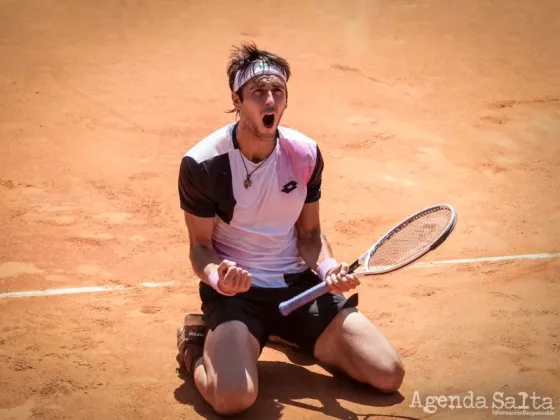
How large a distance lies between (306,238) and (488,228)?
2568 mm

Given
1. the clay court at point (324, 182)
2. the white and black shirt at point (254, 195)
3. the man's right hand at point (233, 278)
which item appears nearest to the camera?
the man's right hand at point (233, 278)

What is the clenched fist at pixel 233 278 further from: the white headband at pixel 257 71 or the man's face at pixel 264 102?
the white headband at pixel 257 71

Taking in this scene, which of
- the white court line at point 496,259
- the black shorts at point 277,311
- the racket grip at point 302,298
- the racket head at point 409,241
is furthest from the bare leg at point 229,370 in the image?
the white court line at point 496,259

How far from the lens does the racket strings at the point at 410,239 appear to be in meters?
5.61

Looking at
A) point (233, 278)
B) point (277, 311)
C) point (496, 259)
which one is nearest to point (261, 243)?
point (277, 311)

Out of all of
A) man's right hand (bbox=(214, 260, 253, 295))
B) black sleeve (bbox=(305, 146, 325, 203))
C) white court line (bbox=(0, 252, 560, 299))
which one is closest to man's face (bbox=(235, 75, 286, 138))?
black sleeve (bbox=(305, 146, 325, 203))

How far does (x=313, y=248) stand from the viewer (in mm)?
6125

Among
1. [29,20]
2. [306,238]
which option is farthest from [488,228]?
[29,20]

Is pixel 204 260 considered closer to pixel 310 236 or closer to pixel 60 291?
pixel 310 236

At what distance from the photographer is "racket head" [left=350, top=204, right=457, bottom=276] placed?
552cm

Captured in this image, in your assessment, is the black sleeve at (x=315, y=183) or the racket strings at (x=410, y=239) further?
the black sleeve at (x=315, y=183)

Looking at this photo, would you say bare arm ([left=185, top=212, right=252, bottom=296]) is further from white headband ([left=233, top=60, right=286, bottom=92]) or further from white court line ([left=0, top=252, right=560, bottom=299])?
white court line ([left=0, top=252, right=560, bottom=299])

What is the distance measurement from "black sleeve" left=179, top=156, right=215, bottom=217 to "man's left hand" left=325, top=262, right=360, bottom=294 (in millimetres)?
850

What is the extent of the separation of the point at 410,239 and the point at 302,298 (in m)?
0.71
